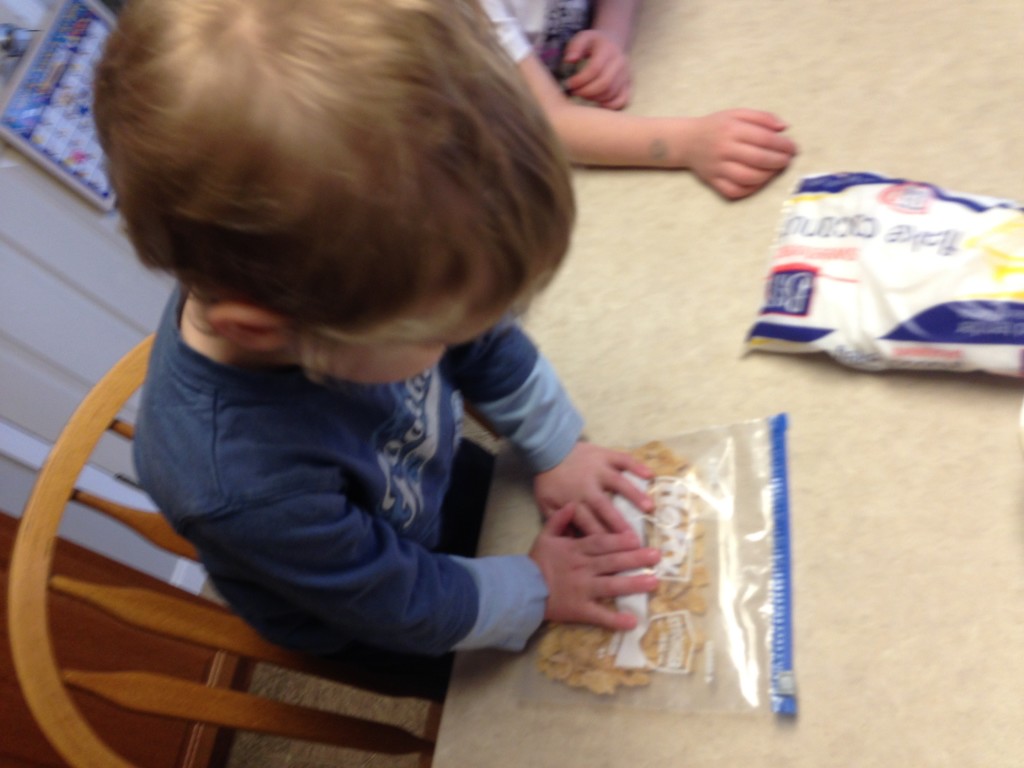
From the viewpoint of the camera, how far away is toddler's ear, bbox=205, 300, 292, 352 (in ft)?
1.11

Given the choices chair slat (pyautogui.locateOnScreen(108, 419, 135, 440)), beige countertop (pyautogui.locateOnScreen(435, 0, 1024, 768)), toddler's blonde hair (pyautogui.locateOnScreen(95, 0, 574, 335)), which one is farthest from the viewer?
chair slat (pyautogui.locateOnScreen(108, 419, 135, 440))

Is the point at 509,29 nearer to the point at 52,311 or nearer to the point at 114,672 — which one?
the point at 114,672

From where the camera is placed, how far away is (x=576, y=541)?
0.54m

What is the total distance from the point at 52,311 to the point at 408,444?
2.72 feet

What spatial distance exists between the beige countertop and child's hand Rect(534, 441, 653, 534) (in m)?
0.03

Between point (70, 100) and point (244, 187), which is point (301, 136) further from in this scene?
point (70, 100)

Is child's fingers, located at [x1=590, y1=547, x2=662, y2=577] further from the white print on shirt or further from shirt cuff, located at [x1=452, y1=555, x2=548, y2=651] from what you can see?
the white print on shirt

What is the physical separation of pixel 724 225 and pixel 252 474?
43 cm

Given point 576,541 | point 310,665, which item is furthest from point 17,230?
point 576,541

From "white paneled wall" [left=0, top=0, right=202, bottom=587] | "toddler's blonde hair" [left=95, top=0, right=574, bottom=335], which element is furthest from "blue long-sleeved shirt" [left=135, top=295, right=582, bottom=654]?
"white paneled wall" [left=0, top=0, right=202, bottom=587]

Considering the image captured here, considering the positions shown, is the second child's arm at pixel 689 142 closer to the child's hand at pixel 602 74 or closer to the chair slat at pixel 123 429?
the child's hand at pixel 602 74

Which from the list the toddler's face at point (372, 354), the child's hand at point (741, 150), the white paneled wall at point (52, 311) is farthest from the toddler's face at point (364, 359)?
the white paneled wall at point (52, 311)

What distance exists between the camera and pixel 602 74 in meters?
0.71

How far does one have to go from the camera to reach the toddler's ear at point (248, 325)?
13.3 inches
